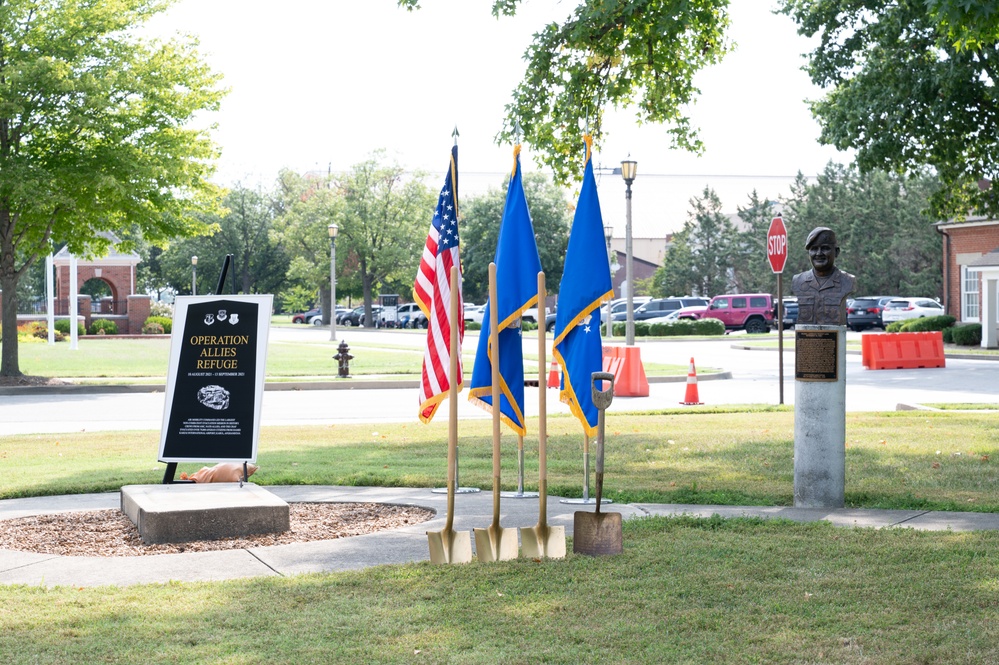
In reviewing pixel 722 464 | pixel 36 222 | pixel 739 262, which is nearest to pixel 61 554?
pixel 722 464

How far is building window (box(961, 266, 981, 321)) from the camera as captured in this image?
145 ft

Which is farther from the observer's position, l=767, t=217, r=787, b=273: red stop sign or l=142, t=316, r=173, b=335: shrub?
l=142, t=316, r=173, b=335: shrub

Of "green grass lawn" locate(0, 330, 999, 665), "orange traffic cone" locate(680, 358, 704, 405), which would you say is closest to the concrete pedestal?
"green grass lawn" locate(0, 330, 999, 665)

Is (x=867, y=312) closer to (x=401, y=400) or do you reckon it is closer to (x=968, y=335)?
(x=968, y=335)

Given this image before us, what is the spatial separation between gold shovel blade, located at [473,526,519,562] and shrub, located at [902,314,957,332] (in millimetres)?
37082

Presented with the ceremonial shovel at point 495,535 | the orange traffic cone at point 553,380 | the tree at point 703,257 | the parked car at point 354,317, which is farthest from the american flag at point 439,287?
the parked car at point 354,317

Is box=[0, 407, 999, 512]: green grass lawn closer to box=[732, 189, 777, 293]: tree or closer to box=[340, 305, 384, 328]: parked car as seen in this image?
box=[732, 189, 777, 293]: tree

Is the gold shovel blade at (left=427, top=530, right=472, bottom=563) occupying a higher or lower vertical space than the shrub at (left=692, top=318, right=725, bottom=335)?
lower

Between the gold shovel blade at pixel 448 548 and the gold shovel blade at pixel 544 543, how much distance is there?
0.36 m

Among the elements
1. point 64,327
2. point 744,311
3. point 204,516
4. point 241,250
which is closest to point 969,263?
point 744,311

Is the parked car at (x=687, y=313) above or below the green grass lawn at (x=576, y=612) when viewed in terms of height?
above

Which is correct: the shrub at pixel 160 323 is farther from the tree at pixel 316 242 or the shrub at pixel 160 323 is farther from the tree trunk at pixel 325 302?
the tree trunk at pixel 325 302

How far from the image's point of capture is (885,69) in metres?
23.6

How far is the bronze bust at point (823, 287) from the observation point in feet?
27.3
